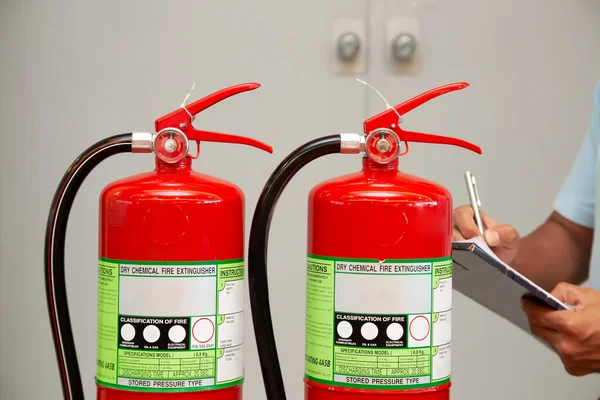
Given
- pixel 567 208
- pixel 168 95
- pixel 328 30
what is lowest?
pixel 567 208

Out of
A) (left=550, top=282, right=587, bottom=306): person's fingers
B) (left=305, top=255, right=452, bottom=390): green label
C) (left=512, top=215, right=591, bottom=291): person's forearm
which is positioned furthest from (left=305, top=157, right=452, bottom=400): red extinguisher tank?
(left=512, top=215, right=591, bottom=291): person's forearm

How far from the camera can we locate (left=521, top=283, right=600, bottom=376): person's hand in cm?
74

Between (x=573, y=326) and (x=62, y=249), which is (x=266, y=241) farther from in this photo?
(x=573, y=326)

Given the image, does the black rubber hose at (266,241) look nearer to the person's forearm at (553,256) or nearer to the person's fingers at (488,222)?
the person's fingers at (488,222)

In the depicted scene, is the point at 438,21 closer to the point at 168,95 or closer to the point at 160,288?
the point at 168,95

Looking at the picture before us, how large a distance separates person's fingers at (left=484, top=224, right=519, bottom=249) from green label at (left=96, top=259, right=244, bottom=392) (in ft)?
1.39

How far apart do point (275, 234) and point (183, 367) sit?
994mm

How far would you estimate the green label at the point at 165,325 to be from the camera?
21.4 inches

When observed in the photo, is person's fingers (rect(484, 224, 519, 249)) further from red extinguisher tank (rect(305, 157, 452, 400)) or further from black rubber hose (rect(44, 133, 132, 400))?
black rubber hose (rect(44, 133, 132, 400))

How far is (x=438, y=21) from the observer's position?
1500 millimetres

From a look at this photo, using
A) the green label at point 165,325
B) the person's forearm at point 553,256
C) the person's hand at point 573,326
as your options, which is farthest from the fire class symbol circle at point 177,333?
the person's forearm at point 553,256

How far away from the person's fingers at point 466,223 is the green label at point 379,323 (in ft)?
Result: 0.98

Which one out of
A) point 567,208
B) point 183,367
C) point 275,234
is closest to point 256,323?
point 183,367

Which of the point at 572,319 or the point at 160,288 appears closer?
the point at 160,288
